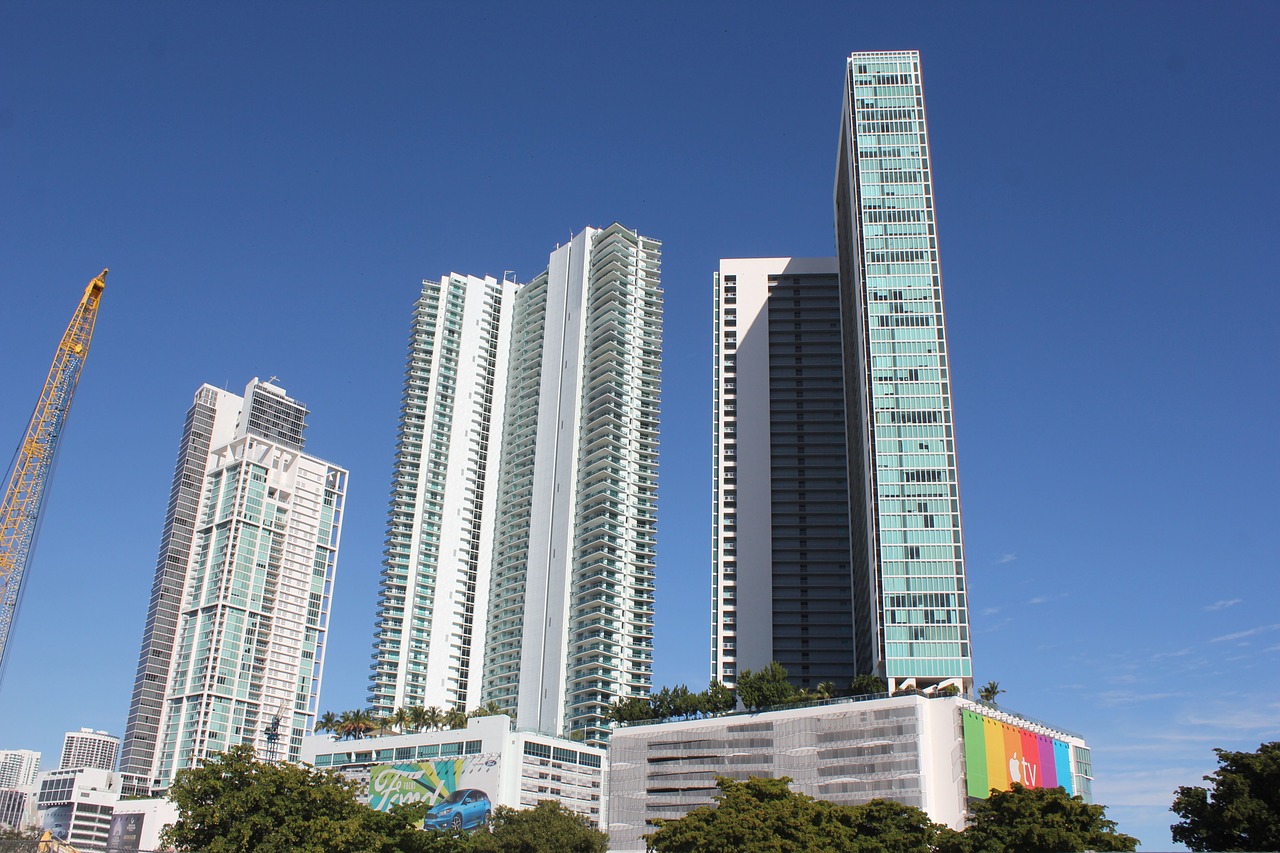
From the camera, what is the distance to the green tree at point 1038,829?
90.1 meters

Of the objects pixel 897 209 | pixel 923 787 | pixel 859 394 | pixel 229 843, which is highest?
pixel 897 209

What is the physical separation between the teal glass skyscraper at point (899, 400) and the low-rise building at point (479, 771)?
4532 centimetres

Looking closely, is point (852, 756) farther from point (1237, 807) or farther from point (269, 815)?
point (269, 815)

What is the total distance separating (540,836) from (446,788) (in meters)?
57.0

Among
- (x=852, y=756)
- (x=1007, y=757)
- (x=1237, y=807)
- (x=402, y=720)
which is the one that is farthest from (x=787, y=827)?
(x=402, y=720)

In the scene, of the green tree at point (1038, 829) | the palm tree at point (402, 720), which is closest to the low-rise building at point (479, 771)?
the palm tree at point (402, 720)

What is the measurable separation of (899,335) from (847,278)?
37668mm

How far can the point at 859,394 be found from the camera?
174 m

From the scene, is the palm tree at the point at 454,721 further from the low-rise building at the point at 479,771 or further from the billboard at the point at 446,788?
the billboard at the point at 446,788

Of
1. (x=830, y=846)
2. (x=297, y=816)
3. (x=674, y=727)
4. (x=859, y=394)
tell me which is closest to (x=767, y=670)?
(x=674, y=727)

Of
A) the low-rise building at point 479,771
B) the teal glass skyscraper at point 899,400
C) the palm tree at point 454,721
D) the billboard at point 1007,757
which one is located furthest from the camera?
the palm tree at point 454,721

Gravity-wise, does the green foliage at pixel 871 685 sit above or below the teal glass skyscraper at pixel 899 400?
below

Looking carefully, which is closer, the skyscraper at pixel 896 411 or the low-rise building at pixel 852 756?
the low-rise building at pixel 852 756

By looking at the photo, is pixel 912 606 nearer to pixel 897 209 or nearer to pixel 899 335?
pixel 899 335
